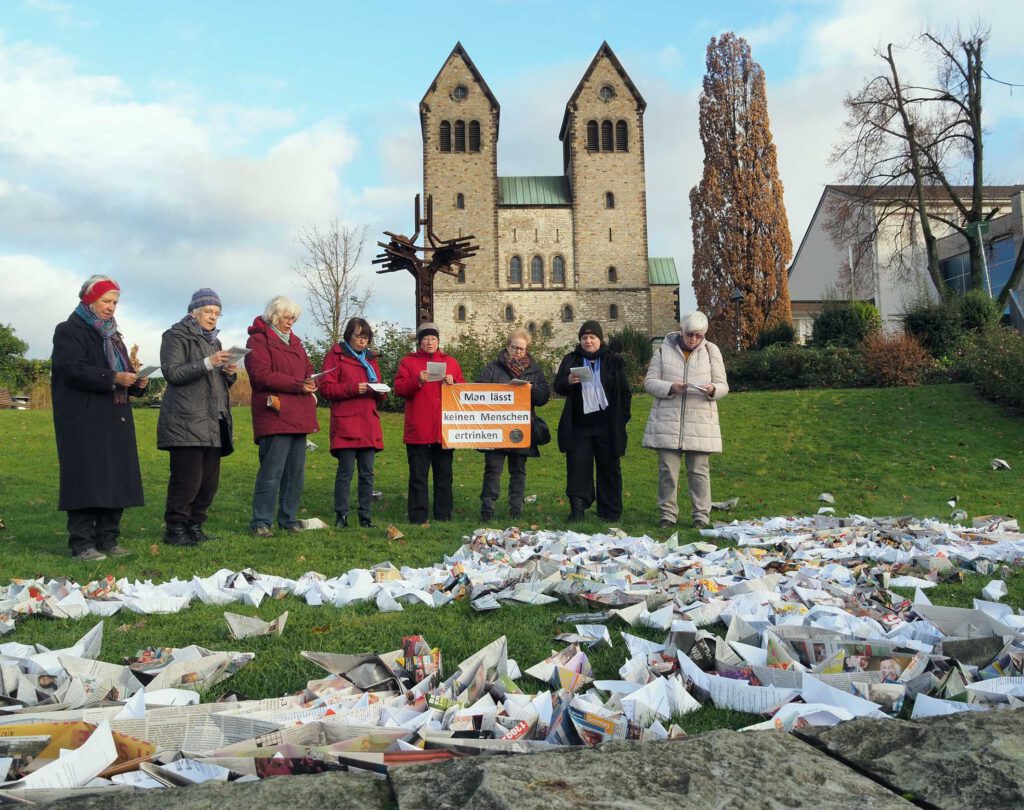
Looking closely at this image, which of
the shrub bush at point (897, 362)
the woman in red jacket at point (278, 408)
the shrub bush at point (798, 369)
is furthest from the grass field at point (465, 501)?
the shrub bush at point (798, 369)

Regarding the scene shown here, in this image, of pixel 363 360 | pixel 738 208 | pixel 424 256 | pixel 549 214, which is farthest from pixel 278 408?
pixel 549 214

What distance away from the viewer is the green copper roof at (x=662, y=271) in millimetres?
64188

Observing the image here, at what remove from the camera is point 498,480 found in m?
9.25

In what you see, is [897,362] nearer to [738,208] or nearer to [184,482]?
[184,482]

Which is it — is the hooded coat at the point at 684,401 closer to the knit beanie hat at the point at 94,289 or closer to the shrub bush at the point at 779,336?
the knit beanie hat at the point at 94,289

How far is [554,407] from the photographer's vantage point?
2183cm

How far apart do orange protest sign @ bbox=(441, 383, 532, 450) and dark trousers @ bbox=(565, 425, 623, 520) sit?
623mm

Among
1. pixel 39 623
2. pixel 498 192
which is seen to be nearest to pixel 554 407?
pixel 39 623

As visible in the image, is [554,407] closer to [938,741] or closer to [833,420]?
[833,420]

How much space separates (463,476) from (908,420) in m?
9.13

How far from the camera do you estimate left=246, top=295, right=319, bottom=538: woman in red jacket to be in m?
7.59

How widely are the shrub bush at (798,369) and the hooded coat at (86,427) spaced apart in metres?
19.9

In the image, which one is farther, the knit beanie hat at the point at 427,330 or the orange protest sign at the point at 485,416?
the orange protest sign at the point at 485,416

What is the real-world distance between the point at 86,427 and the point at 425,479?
3.17m
